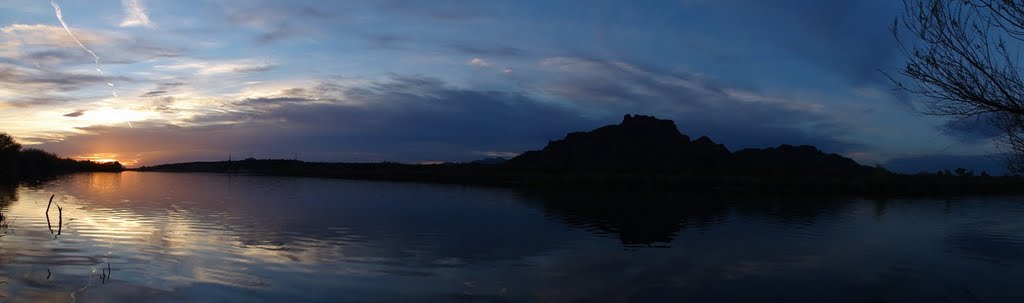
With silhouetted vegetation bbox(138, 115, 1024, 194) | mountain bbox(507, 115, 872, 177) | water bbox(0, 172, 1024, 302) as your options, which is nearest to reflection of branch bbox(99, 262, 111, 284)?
water bbox(0, 172, 1024, 302)

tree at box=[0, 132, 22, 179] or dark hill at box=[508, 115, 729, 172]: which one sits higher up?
dark hill at box=[508, 115, 729, 172]

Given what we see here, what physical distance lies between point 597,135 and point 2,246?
180736 mm

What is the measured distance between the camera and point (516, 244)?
22875 millimetres

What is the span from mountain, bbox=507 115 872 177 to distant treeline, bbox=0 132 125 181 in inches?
3830

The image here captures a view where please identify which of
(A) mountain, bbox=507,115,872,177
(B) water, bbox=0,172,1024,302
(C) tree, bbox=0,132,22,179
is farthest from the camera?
(A) mountain, bbox=507,115,872,177

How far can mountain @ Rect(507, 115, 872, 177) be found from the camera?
15975 cm

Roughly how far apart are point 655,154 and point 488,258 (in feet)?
508

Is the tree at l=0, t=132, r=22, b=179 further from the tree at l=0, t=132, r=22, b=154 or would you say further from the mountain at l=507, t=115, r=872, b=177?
the mountain at l=507, t=115, r=872, b=177

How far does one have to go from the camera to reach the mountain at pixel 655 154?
15975 cm

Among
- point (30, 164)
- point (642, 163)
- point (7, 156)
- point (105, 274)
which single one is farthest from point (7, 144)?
point (642, 163)

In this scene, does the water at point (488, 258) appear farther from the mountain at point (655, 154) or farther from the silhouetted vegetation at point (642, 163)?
the mountain at point (655, 154)

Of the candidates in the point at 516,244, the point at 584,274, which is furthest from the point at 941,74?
the point at 516,244

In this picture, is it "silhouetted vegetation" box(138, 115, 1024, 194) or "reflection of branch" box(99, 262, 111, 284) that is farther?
"silhouetted vegetation" box(138, 115, 1024, 194)

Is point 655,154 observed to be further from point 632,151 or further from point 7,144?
point 7,144
